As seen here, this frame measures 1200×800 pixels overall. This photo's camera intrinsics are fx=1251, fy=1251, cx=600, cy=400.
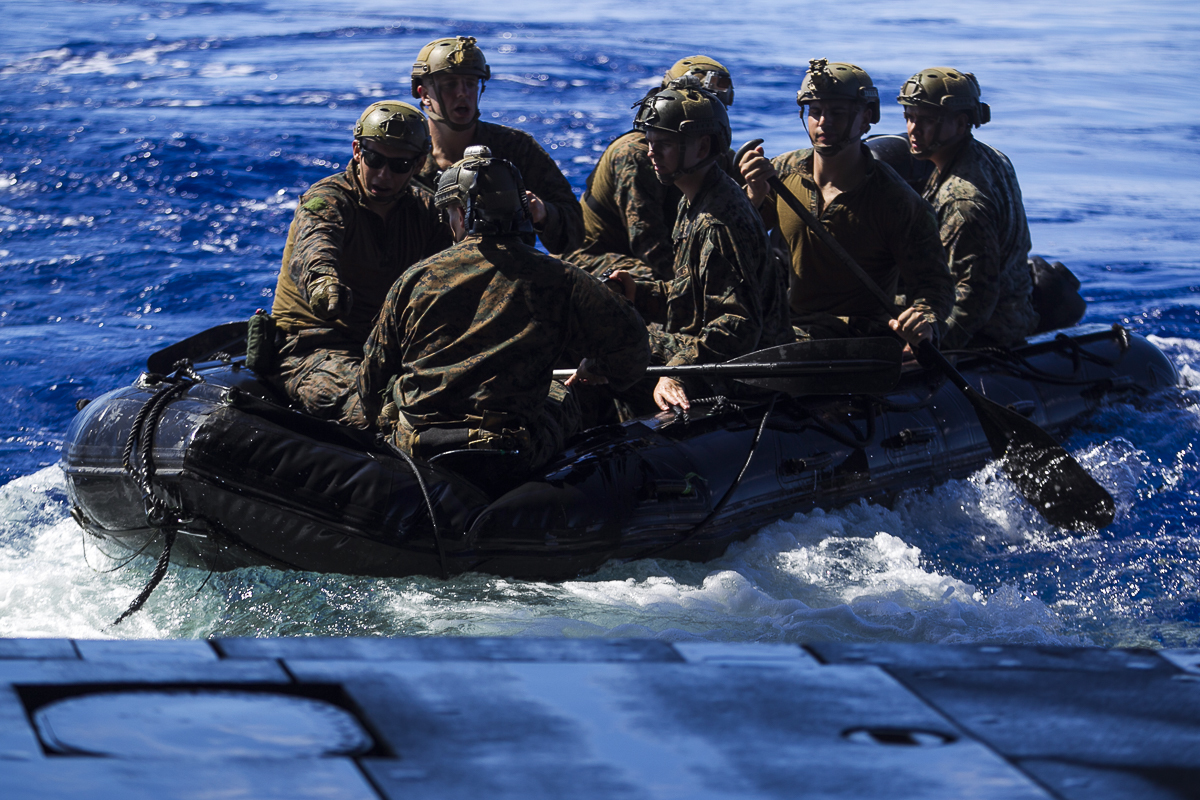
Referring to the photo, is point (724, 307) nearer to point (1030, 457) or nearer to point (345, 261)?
point (345, 261)

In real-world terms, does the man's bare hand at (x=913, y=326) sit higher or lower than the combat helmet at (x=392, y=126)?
lower

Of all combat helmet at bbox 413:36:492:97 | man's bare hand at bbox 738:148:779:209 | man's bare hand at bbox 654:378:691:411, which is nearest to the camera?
man's bare hand at bbox 654:378:691:411

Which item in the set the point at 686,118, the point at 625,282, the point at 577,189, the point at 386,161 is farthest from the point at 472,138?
the point at 577,189

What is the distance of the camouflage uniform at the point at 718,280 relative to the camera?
195 inches

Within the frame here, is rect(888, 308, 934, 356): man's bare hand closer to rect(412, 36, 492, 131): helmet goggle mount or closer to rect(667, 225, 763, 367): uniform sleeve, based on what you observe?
rect(667, 225, 763, 367): uniform sleeve

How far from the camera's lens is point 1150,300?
11164 millimetres

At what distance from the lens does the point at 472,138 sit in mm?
6102

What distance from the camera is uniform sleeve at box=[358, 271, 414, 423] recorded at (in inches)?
170

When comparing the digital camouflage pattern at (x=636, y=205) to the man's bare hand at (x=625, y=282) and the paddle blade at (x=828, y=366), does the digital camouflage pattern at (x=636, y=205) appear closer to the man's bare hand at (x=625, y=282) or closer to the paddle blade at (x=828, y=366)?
the man's bare hand at (x=625, y=282)

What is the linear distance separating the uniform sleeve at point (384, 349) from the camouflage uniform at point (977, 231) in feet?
10.7

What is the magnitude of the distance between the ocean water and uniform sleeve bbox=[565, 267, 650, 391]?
2.70ft

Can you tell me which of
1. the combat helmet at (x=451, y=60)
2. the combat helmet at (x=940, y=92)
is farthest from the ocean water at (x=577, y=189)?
the combat helmet at (x=451, y=60)

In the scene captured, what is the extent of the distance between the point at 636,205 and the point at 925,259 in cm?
139

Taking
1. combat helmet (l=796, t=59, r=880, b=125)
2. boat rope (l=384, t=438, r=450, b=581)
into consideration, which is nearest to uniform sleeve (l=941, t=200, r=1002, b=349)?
combat helmet (l=796, t=59, r=880, b=125)
